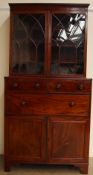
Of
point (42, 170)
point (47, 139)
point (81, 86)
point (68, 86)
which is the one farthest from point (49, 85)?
point (42, 170)

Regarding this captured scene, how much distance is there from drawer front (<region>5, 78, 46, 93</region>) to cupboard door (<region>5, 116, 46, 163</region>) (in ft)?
1.01

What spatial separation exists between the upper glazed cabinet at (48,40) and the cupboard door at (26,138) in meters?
0.53

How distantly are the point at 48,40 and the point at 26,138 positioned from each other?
1.08 meters

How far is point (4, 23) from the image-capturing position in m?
3.19

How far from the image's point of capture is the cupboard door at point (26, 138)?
280cm

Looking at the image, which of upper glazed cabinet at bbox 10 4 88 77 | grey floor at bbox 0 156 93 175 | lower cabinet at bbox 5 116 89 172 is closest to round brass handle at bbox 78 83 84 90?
upper glazed cabinet at bbox 10 4 88 77

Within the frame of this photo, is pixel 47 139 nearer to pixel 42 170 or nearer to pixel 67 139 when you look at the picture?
pixel 67 139

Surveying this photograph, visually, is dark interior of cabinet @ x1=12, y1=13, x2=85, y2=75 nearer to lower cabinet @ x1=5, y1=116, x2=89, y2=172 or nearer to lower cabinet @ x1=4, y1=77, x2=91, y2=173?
lower cabinet @ x1=4, y1=77, x2=91, y2=173

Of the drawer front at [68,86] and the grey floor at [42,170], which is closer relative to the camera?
the drawer front at [68,86]

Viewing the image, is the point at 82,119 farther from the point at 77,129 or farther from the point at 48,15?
the point at 48,15

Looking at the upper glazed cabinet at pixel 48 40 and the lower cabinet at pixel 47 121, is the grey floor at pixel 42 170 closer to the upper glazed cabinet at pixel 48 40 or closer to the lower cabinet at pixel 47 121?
the lower cabinet at pixel 47 121

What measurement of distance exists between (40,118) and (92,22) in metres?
1.34

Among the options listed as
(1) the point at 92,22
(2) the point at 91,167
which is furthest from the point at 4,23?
(2) the point at 91,167

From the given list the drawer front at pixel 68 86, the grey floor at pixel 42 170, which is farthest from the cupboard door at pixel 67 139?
the drawer front at pixel 68 86
